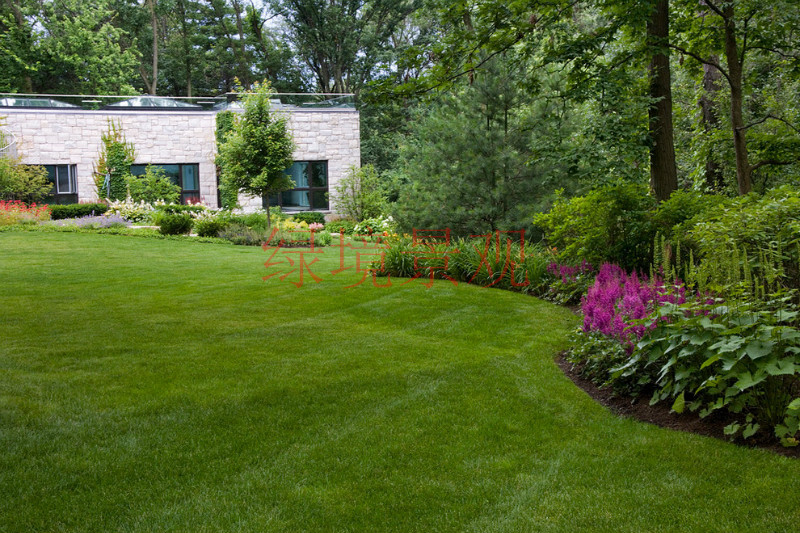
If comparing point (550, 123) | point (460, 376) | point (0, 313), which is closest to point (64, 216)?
point (0, 313)

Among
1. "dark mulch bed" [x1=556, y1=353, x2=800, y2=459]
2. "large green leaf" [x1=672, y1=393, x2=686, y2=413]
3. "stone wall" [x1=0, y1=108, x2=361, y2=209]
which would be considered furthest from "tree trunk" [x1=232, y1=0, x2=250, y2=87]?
"large green leaf" [x1=672, y1=393, x2=686, y2=413]

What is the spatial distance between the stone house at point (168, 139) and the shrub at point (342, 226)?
3007 millimetres

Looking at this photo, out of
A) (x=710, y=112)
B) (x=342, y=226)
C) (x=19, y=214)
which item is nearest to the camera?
(x=710, y=112)

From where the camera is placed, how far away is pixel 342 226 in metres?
20.1

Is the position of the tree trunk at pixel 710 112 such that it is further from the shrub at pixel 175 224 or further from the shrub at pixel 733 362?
the shrub at pixel 175 224

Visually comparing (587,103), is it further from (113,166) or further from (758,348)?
(113,166)

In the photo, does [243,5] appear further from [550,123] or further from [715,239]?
[715,239]

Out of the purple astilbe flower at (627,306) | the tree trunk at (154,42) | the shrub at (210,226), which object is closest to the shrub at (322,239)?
the shrub at (210,226)

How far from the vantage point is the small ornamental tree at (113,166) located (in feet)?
71.4

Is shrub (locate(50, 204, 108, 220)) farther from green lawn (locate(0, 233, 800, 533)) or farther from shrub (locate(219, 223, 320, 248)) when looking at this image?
green lawn (locate(0, 233, 800, 533))

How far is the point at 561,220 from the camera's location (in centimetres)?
802

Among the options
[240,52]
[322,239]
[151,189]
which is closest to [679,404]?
[322,239]

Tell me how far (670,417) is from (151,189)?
69.2ft

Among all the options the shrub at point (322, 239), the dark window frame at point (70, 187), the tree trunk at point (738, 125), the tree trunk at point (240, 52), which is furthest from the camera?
the tree trunk at point (240, 52)
